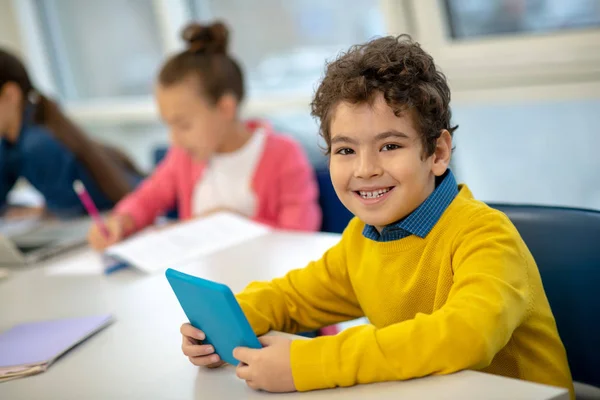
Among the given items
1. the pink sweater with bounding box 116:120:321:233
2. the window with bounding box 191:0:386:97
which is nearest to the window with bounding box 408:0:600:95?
the window with bounding box 191:0:386:97

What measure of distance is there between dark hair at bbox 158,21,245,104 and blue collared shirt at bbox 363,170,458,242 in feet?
3.45

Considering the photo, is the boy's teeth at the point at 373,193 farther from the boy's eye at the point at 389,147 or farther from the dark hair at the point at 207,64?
the dark hair at the point at 207,64

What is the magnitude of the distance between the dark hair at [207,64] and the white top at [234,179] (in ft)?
0.51

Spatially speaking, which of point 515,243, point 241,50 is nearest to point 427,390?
point 515,243

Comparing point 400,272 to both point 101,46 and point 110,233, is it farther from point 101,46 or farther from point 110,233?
point 101,46

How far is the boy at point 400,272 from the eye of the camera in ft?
2.95

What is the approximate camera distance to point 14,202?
2.79 meters

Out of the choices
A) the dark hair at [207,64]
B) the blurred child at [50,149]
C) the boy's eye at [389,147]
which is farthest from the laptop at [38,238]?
the boy's eye at [389,147]

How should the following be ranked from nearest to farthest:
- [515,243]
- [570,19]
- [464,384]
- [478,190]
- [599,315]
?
[464,384]
[515,243]
[599,315]
[570,19]
[478,190]

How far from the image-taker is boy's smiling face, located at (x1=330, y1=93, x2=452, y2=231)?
1058 mm

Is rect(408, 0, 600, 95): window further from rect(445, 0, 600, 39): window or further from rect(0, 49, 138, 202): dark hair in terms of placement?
rect(0, 49, 138, 202): dark hair

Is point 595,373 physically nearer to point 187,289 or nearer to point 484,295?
point 484,295

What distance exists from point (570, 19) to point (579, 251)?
121 centimetres

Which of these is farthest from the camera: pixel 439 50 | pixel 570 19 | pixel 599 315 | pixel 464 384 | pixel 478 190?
pixel 478 190
